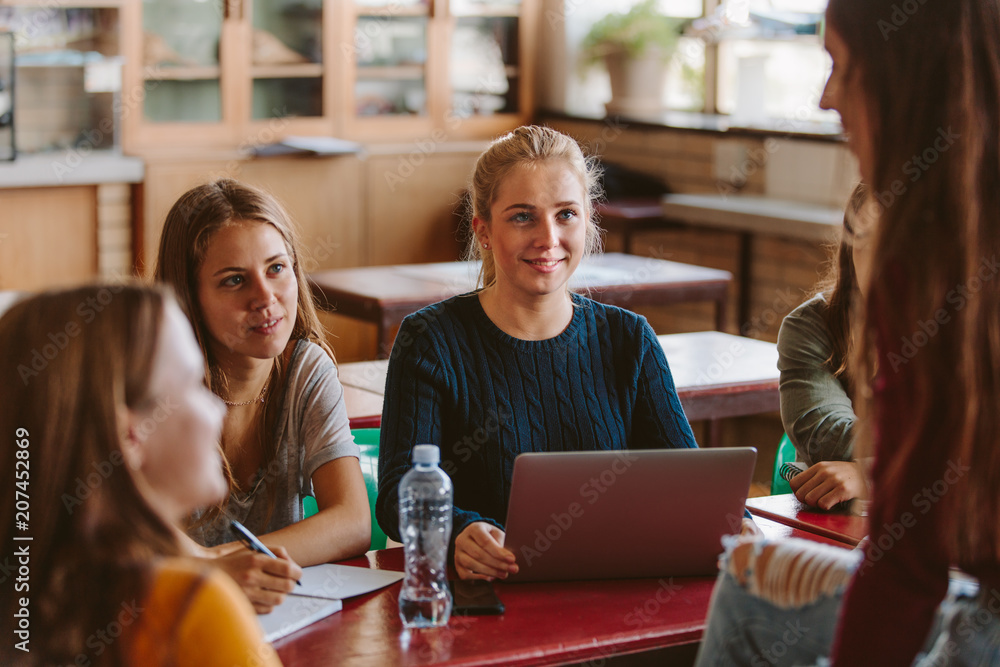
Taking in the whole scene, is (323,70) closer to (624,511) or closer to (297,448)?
(297,448)

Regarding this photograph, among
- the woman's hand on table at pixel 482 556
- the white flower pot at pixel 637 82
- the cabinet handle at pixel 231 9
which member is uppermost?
the cabinet handle at pixel 231 9

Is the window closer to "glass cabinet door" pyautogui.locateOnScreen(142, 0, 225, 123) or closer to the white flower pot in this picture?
the white flower pot

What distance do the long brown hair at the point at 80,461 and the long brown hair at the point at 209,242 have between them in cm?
80

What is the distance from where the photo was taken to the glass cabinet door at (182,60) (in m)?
5.19

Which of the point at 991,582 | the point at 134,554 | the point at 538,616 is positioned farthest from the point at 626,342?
the point at 134,554

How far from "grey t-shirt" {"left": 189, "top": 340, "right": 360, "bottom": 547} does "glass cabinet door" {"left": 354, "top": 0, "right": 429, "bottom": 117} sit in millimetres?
4186

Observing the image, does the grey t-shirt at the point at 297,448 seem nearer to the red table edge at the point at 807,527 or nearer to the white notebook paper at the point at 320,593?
the white notebook paper at the point at 320,593

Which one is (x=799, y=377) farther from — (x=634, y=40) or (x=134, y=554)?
(x=634, y=40)

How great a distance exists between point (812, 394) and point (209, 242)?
1.08 metres

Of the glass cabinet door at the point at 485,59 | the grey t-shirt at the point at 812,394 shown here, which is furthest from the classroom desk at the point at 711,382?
the glass cabinet door at the point at 485,59

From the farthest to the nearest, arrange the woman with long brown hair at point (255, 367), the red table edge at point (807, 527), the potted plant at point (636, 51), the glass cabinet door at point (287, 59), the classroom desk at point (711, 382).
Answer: the potted plant at point (636, 51) → the glass cabinet door at point (287, 59) → the classroom desk at point (711, 382) → the woman with long brown hair at point (255, 367) → the red table edge at point (807, 527)

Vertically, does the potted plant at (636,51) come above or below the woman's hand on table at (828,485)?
above

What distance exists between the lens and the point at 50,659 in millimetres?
972

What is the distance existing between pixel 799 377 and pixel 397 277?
2179 mm
